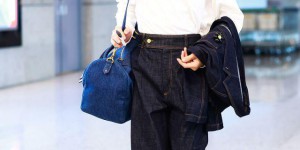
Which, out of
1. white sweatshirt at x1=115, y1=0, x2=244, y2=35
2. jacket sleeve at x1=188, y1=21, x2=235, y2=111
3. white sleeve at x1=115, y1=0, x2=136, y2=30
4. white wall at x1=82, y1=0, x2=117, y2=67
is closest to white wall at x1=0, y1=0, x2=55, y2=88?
white wall at x1=82, y1=0, x2=117, y2=67

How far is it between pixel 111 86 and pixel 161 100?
20cm

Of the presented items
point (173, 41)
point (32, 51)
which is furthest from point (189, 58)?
point (32, 51)

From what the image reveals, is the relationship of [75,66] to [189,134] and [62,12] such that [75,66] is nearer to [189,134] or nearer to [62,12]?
[62,12]

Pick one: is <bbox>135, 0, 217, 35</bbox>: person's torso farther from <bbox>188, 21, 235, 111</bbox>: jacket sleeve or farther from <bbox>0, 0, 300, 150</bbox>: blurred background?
<bbox>0, 0, 300, 150</bbox>: blurred background

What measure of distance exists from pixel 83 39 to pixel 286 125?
19.8 ft

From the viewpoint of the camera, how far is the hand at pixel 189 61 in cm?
218

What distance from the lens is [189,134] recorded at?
7.49 feet

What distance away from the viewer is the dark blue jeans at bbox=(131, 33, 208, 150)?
2.28 m

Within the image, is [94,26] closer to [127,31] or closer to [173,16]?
[127,31]

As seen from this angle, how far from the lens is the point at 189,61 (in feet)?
7.15

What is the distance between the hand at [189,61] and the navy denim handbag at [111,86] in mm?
250

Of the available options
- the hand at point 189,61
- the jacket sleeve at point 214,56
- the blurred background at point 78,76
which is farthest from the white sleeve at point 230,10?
the blurred background at point 78,76

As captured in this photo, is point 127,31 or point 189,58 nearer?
point 189,58

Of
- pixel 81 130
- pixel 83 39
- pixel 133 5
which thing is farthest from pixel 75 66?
pixel 133 5
